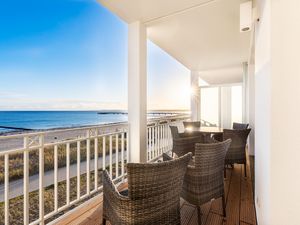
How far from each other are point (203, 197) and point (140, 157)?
50.3 inches

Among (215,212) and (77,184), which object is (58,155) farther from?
(215,212)

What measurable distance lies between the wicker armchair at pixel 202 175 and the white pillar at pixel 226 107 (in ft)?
18.1

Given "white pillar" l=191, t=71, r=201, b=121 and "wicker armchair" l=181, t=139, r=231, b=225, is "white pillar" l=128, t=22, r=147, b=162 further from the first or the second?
"white pillar" l=191, t=71, r=201, b=121

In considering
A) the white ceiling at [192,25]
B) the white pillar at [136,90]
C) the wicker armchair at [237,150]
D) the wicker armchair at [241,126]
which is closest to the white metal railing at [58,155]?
the white pillar at [136,90]

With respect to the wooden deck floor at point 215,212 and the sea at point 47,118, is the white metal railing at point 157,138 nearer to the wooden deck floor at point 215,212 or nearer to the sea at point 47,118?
the wooden deck floor at point 215,212

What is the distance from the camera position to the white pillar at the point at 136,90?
272 centimetres

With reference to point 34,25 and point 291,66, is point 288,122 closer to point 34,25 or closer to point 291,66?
point 291,66

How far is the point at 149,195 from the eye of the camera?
1.19 meters

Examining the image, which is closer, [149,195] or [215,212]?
[149,195]

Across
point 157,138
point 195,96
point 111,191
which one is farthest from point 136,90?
point 195,96

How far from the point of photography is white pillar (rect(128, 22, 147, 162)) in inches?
107

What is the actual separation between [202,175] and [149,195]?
2.33ft

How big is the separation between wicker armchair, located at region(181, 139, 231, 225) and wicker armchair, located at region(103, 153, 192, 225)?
1.30ft

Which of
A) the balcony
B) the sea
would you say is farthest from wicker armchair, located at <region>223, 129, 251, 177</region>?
the sea
